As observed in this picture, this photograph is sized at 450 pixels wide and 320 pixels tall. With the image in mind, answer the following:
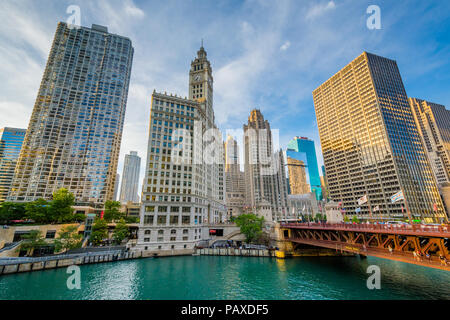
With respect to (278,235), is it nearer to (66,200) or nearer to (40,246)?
(40,246)

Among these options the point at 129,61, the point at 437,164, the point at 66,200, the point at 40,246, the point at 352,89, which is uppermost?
the point at 129,61

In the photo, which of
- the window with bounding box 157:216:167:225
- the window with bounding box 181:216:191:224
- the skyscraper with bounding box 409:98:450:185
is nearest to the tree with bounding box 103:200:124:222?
the window with bounding box 157:216:167:225

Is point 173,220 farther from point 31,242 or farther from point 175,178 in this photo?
point 31,242

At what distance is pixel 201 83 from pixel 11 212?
3635 inches

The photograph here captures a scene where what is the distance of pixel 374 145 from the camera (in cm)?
12675

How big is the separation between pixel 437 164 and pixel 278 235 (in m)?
194

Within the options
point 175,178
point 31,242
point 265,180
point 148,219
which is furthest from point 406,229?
point 265,180

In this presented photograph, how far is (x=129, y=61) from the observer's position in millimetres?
159375

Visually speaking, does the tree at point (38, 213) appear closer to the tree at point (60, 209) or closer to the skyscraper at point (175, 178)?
the tree at point (60, 209)

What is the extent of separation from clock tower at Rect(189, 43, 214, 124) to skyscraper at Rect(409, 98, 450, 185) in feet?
610

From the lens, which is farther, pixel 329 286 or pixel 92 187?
pixel 92 187
